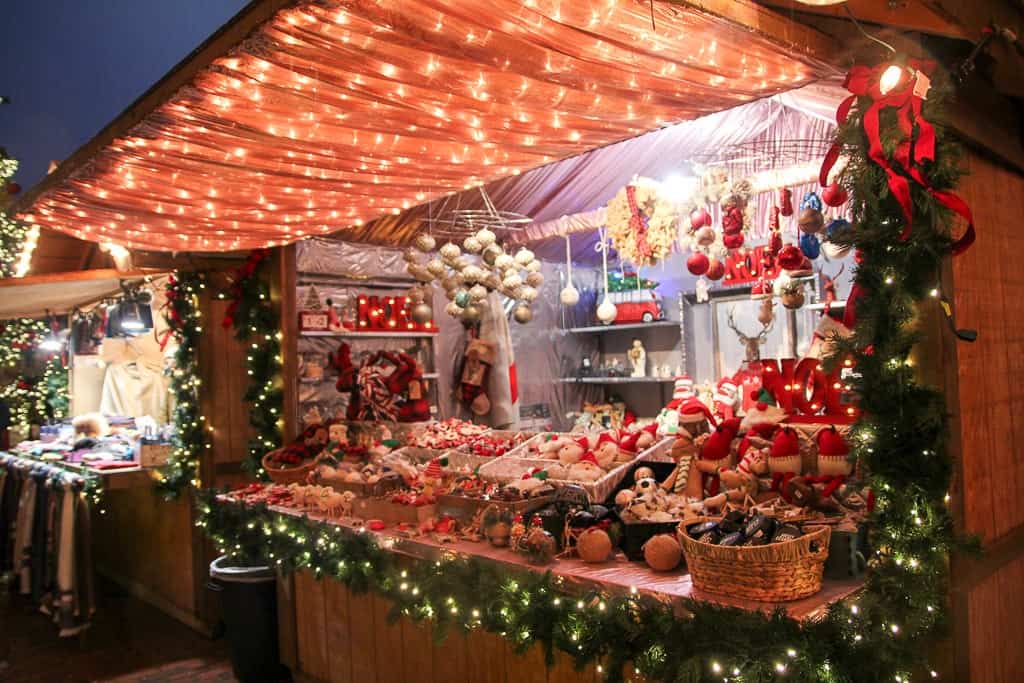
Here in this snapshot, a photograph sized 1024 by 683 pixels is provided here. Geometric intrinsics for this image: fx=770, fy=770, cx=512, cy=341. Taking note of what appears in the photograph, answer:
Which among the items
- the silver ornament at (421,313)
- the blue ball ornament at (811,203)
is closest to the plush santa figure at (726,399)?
the blue ball ornament at (811,203)

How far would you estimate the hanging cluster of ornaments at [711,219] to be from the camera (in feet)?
14.8

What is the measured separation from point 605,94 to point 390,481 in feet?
7.69

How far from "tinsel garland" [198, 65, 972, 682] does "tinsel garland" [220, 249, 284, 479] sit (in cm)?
337

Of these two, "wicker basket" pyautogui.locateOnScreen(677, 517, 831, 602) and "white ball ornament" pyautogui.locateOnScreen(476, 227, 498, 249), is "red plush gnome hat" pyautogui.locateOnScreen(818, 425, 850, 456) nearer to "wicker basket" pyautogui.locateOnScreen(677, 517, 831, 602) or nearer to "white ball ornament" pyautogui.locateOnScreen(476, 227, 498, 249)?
"wicker basket" pyautogui.locateOnScreen(677, 517, 831, 602)

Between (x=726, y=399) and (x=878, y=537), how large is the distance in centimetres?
251

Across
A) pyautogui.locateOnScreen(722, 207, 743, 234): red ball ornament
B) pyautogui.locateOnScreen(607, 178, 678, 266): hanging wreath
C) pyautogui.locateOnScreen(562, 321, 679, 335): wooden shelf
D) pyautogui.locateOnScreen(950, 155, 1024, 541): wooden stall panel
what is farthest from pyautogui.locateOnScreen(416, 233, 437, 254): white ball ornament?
pyautogui.locateOnScreen(950, 155, 1024, 541): wooden stall panel

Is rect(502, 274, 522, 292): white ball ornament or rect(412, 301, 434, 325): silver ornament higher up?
rect(502, 274, 522, 292): white ball ornament

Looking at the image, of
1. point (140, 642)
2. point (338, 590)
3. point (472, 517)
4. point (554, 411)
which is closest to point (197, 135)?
point (472, 517)

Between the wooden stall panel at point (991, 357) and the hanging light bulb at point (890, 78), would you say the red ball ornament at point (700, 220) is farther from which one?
the hanging light bulb at point (890, 78)

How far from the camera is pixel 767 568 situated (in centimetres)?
227

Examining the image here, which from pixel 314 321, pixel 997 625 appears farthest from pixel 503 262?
pixel 997 625

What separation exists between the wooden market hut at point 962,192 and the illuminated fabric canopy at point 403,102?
0.02m

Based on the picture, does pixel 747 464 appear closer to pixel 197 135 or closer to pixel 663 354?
pixel 197 135

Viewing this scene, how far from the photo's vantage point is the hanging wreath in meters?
5.03
